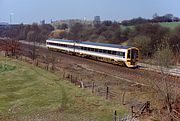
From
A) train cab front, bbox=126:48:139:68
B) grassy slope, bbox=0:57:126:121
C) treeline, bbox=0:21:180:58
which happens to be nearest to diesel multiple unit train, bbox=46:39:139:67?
train cab front, bbox=126:48:139:68

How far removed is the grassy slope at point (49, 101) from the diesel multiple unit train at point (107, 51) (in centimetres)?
1212

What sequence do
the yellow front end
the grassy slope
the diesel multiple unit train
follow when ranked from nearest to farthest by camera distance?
the grassy slope
the yellow front end
the diesel multiple unit train

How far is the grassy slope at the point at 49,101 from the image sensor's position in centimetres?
2431

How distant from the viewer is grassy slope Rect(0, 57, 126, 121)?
2431 centimetres

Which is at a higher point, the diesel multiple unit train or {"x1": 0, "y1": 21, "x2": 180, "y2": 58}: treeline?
{"x1": 0, "y1": 21, "x2": 180, "y2": 58}: treeline

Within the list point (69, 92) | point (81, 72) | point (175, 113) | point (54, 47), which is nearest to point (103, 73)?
point (81, 72)

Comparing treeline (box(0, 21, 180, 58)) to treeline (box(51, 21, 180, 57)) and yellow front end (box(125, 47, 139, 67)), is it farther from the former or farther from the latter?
yellow front end (box(125, 47, 139, 67))

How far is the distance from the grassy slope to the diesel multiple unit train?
12.1 m

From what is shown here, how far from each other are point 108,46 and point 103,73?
9.91 meters

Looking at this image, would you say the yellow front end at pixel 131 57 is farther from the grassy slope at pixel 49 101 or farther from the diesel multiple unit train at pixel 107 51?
the grassy slope at pixel 49 101

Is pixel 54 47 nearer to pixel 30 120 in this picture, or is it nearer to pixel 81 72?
pixel 81 72

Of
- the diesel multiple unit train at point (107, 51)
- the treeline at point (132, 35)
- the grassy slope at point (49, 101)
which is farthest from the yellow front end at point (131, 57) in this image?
the grassy slope at point (49, 101)

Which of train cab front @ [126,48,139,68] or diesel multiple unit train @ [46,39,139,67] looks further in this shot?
diesel multiple unit train @ [46,39,139,67]

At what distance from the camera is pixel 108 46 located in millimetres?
51750
